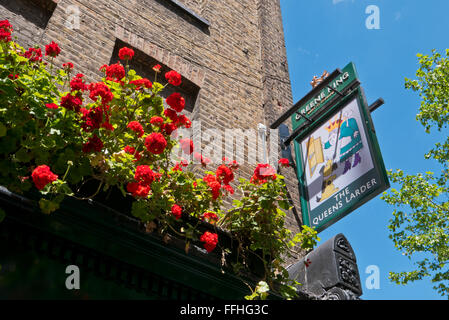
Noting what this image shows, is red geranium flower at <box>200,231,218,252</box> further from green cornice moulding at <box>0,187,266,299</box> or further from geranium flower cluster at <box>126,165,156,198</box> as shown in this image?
geranium flower cluster at <box>126,165,156,198</box>

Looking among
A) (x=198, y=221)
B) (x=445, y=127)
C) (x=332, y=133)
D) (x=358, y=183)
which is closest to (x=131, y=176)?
(x=198, y=221)

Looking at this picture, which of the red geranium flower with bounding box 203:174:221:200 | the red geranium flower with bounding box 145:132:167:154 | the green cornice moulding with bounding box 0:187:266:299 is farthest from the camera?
the red geranium flower with bounding box 203:174:221:200

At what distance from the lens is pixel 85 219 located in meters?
3.17

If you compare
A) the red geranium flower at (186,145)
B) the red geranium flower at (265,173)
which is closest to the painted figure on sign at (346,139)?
the red geranium flower at (265,173)

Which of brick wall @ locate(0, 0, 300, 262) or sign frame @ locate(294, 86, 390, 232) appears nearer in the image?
sign frame @ locate(294, 86, 390, 232)

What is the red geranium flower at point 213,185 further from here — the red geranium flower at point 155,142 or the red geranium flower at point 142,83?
the red geranium flower at point 142,83

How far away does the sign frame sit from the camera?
5158mm

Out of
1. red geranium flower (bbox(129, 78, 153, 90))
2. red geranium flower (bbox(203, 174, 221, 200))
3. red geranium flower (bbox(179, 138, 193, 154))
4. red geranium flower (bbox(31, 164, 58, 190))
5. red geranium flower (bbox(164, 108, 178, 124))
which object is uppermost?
red geranium flower (bbox(129, 78, 153, 90))

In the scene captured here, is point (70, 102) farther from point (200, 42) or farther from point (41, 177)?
point (200, 42)

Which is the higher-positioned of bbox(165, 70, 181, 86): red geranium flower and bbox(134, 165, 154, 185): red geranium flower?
bbox(165, 70, 181, 86): red geranium flower

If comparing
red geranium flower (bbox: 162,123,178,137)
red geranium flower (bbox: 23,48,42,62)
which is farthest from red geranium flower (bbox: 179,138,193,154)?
red geranium flower (bbox: 23,48,42,62)

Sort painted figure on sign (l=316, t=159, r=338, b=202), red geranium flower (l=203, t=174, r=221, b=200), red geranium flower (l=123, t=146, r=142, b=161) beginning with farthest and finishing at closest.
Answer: painted figure on sign (l=316, t=159, r=338, b=202)
red geranium flower (l=203, t=174, r=221, b=200)
red geranium flower (l=123, t=146, r=142, b=161)

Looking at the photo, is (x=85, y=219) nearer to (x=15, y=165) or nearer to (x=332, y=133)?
(x=15, y=165)

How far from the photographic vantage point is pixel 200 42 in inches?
295
